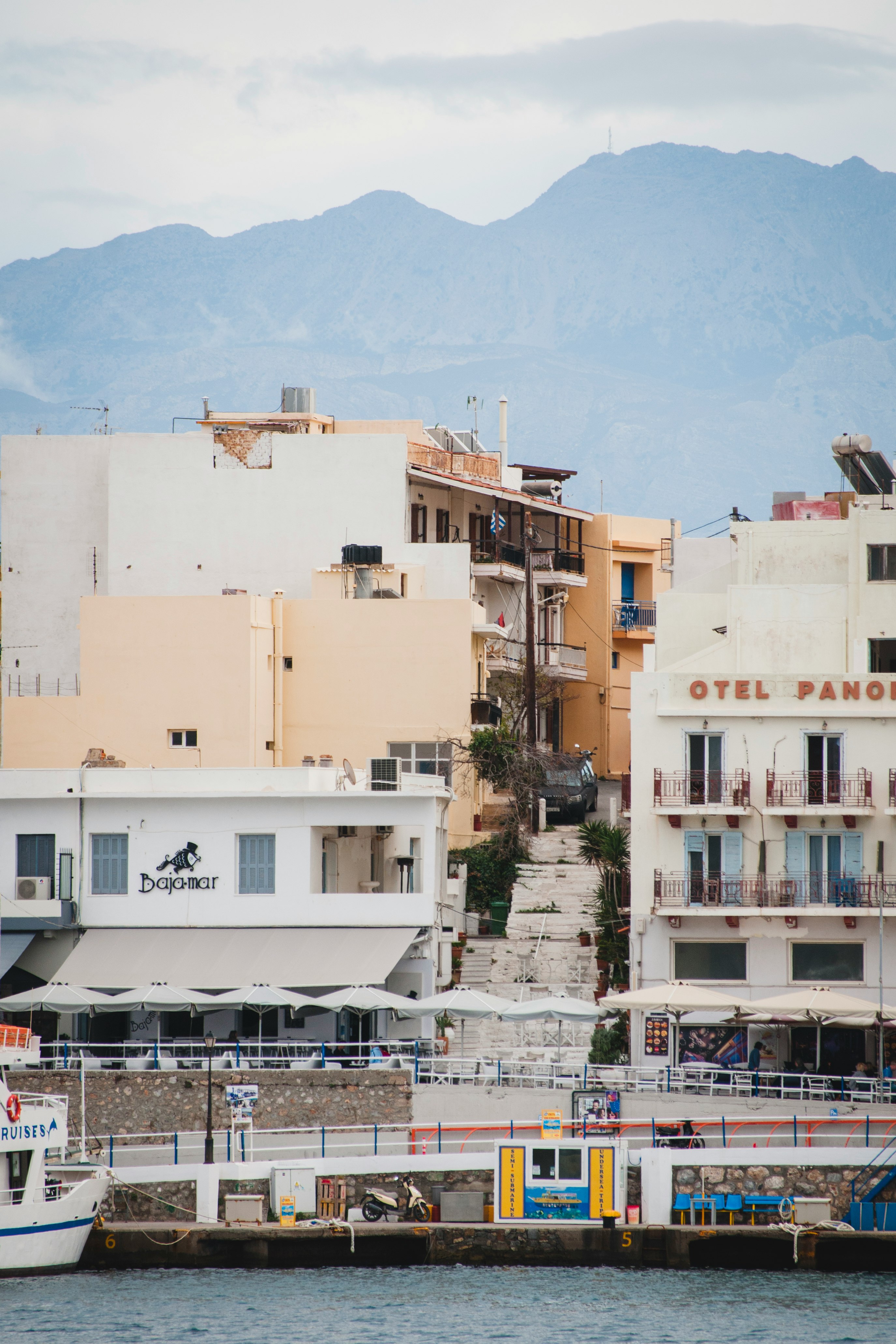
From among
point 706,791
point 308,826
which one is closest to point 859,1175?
point 706,791

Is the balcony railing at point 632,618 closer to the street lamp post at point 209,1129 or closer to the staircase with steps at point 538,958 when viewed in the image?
the staircase with steps at point 538,958

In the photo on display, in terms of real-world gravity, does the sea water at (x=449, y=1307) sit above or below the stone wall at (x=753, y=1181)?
below

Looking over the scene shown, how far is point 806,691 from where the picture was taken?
48875 mm

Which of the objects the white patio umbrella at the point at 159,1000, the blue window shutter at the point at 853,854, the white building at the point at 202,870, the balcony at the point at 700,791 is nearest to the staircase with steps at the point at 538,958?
the white building at the point at 202,870

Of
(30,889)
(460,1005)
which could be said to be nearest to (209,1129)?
(460,1005)

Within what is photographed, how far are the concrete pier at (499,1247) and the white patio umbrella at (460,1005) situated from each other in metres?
6.74

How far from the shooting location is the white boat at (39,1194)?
37.1 meters

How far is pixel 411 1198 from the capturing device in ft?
126

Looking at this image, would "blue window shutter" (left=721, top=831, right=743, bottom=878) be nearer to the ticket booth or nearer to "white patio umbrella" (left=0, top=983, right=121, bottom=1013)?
the ticket booth

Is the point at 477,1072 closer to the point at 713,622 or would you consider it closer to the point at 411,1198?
the point at 411,1198

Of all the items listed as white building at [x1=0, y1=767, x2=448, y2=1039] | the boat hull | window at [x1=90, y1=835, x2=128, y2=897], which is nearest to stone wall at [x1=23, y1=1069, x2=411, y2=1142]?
the boat hull

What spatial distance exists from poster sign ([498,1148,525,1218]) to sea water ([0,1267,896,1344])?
1134 mm

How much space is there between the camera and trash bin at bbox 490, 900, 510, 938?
2172 inches

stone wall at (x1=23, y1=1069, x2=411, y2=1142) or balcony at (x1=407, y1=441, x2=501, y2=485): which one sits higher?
balcony at (x1=407, y1=441, x2=501, y2=485)
